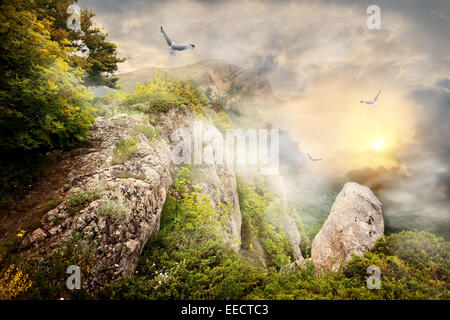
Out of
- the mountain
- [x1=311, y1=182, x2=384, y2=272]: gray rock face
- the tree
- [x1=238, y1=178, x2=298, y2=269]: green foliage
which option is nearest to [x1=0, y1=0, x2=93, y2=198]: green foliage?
the tree

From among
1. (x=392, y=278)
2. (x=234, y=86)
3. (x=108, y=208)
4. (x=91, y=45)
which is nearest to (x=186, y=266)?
(x=108, y=208)

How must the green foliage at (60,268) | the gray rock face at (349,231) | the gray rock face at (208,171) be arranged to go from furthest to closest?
1. the gray rock face at (208,171)
2. the gray rock face at (349,231)
3. the green foliage at (60,268)

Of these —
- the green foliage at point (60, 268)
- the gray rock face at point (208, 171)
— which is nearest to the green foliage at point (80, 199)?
the green foliage at point (60, 268)

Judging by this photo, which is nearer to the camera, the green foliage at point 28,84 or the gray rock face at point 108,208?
the gray rock face at point 108,208

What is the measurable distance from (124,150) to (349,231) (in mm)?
11131

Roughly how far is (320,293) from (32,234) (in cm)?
620

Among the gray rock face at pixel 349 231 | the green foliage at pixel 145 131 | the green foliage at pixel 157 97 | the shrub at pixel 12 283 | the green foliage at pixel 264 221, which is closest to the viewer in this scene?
the shrub at pixel 12 283

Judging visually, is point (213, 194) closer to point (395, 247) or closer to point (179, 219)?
point (179, 219)

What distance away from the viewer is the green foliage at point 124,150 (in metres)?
5.55

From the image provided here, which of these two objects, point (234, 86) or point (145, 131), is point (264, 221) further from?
point (234, 86)

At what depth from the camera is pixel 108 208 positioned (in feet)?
13.1

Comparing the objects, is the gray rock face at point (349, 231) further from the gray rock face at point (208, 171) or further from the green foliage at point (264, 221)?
the gray rock face at point (208, 171)

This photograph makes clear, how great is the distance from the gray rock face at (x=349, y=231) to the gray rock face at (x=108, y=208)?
25.5 feet

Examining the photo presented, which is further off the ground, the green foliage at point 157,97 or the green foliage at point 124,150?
the green foliage at point 157,97
